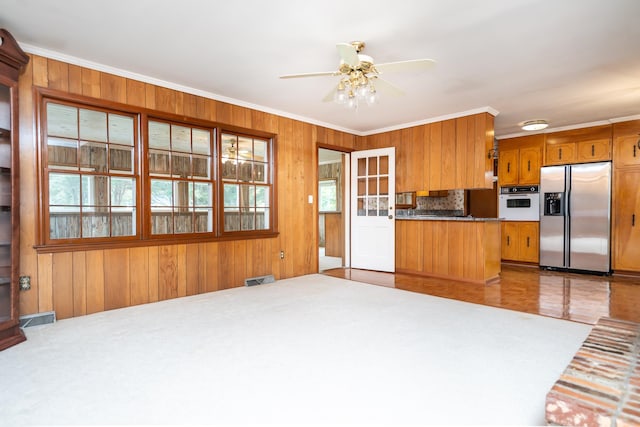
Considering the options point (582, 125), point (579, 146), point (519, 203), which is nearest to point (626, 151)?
point (579, 146)

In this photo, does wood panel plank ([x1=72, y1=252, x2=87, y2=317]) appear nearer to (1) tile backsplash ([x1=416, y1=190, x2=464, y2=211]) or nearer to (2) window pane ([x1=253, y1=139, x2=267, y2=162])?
(2) window pane ([x1=253, y1=139, x2=267, y2=162])

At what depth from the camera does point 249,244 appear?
181 inches

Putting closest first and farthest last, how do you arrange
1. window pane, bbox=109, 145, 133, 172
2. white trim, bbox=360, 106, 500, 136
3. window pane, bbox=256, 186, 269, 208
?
window pane, bbox=109, 145, 133, 172 < white trim, bbox=360, 106, 500, 136 < window pane, bbox=256, 186, 269, 208

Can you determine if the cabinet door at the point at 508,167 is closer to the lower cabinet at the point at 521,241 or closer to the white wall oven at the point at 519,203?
the white wall oven at the point at 519,203

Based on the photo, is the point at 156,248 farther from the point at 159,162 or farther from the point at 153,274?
the point at 159,162

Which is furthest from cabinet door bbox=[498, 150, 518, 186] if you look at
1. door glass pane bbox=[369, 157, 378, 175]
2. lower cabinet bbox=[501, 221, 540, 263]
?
door glass pane bbox=[369, 157, 378, 175]

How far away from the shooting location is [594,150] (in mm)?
5566

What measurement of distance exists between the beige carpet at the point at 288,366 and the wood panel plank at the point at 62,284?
142mm

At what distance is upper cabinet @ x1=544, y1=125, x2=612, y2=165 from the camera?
5491mm

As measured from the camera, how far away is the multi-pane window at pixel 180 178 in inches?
152

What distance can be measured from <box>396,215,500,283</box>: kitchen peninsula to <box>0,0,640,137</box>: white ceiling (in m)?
1.79

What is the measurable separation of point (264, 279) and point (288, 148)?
6.52 ft

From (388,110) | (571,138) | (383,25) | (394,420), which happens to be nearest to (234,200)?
(388,110)

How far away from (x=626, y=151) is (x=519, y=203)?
169cm
